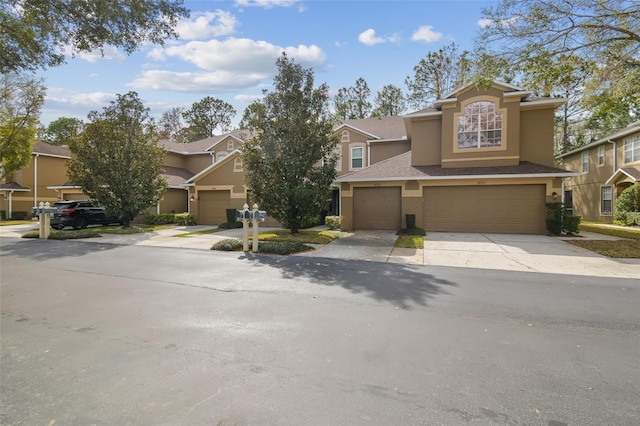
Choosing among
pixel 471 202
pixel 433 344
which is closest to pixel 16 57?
pixel 433 344

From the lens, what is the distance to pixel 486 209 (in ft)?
54.6

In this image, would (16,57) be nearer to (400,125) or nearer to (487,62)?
(487,62)

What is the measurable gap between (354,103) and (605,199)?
95.1ft

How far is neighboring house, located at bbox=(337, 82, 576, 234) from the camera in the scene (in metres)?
16.1

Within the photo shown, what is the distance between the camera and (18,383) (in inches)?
127

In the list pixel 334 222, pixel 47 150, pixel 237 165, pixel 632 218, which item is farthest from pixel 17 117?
pixel 632 218

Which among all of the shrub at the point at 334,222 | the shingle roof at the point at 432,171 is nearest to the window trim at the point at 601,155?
the shingle roof at the point at 432,171

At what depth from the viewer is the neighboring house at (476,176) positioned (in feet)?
52.9

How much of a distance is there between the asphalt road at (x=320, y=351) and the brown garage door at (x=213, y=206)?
15366 mm

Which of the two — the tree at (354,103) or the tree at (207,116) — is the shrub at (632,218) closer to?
the tree at (354,103)

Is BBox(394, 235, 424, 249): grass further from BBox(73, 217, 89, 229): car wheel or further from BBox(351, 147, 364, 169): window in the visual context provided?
BBox(73, 217, 89, 229): car wheel

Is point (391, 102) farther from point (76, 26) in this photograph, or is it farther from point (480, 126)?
point (76, 26)

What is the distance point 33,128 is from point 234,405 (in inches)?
1182

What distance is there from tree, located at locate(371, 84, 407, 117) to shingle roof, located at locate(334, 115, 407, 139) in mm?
15460
